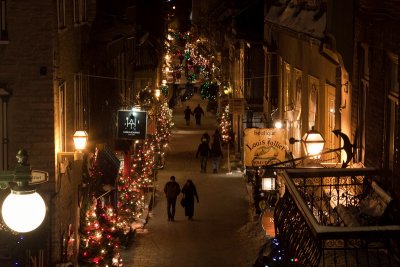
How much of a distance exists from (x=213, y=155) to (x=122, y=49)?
6.74 metres

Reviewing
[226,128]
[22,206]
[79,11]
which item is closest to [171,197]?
[79,11]

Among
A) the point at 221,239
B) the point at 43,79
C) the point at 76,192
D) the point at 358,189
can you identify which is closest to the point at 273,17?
the point at 221,239

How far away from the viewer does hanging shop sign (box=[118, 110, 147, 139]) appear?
26.3 m

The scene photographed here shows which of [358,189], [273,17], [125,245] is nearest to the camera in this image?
[358,189]

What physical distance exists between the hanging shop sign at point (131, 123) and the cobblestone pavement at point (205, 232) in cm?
290

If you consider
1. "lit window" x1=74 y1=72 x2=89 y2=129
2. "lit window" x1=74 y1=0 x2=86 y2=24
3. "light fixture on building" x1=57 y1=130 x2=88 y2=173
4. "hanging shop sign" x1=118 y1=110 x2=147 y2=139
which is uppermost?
"lit window" x1=74 y1=0 x2=86 y2=24

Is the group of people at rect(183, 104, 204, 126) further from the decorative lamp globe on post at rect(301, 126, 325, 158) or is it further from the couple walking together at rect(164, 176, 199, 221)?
the decorative lamp globe on post at rect(301, 126, 325, 158)

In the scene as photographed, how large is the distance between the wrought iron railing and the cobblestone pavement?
32.9 feet

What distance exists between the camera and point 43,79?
15.8 metres

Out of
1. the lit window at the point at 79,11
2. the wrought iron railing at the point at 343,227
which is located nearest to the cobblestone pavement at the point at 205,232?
the lit window at the point at 79,11

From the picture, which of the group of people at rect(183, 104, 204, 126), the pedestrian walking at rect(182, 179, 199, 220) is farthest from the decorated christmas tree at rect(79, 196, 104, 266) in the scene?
the group of people at rect(183, 104, 204, 126)

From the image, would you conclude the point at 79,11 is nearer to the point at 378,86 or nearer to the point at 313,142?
the point at 313,142

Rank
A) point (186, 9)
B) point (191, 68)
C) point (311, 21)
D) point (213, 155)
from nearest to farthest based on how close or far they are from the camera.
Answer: point (311, 21)
point (213, 155)
point (191, 68)
point (186, 9)

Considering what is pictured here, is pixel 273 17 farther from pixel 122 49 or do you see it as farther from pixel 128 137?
pixel 122 49
